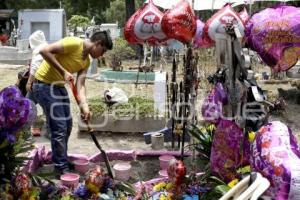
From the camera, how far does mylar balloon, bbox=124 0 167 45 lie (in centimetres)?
766

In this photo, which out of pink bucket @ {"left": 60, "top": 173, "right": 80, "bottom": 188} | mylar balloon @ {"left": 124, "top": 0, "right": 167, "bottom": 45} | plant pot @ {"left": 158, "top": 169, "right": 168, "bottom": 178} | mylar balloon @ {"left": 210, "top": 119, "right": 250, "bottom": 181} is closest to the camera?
mylar balloon @ {"left": 210, "top": 119, "right": 250, "bottom": 181}

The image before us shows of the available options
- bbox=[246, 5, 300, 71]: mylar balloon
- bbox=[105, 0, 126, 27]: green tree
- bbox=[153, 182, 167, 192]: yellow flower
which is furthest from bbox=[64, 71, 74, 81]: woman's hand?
bbox=[105, 0, 126, 27]: green tree

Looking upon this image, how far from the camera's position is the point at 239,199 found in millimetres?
1788

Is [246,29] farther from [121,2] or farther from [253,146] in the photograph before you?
[121,2]

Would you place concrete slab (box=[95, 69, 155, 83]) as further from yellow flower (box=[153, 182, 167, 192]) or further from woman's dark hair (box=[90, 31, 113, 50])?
yellow flower (box=[153, 182, 167, 192])

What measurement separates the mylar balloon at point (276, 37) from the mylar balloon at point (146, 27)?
2.31 m

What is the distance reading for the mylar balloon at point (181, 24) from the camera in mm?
5492

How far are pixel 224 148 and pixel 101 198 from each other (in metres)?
1.05

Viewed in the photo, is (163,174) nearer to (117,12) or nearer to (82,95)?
Result: (82,95)

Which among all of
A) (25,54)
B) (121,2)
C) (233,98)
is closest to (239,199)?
(233,98)

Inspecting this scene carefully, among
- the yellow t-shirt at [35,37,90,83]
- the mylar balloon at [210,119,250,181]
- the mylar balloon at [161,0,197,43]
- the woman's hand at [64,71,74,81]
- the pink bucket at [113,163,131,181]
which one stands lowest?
the pink bucket at [113,163,131,181]

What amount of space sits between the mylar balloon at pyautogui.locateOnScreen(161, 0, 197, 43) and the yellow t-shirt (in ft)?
4.81

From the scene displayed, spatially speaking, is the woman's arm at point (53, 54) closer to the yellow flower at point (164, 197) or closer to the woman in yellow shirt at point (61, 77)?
the woman in yellow shirt at point (61, 77)

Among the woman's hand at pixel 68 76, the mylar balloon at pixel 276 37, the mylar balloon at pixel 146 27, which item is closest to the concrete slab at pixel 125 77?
the mylar balloon at pixel 146 27
